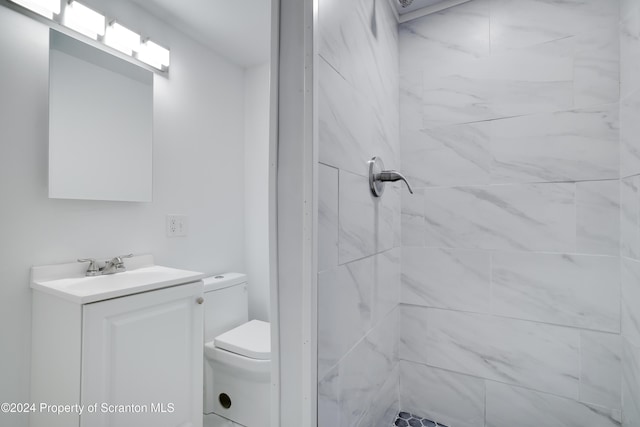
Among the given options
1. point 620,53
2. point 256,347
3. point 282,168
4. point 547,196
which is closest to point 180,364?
point 256,347

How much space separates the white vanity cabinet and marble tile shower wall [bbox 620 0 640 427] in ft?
5.58

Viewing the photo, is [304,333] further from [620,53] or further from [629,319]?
[620,53]

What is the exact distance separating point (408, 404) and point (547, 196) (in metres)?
1.16

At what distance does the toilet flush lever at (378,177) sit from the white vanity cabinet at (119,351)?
3.00 feet

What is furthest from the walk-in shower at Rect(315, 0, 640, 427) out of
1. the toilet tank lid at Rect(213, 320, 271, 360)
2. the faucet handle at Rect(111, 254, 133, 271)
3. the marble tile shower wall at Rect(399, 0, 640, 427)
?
the faucet handle at Rect(111, 254, 133, 271)

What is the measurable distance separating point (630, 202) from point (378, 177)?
90cm

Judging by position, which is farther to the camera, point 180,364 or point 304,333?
point 180,364

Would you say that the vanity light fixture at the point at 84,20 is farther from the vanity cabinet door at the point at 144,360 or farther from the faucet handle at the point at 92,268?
the vanity cabinet door at the point at 144,360

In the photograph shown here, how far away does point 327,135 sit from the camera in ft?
2.78

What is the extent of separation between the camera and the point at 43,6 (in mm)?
1255

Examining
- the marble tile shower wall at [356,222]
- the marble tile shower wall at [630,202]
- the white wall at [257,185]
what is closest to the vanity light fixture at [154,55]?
the white wall at [257,185]

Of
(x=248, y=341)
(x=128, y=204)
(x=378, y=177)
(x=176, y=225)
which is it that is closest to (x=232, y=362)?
(x=248, y=341)

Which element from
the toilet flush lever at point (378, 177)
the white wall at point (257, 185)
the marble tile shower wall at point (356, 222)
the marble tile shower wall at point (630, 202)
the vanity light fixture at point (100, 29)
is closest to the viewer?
the marble tile shower wall at point (356, 222)

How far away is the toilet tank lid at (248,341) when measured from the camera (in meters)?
1.49
